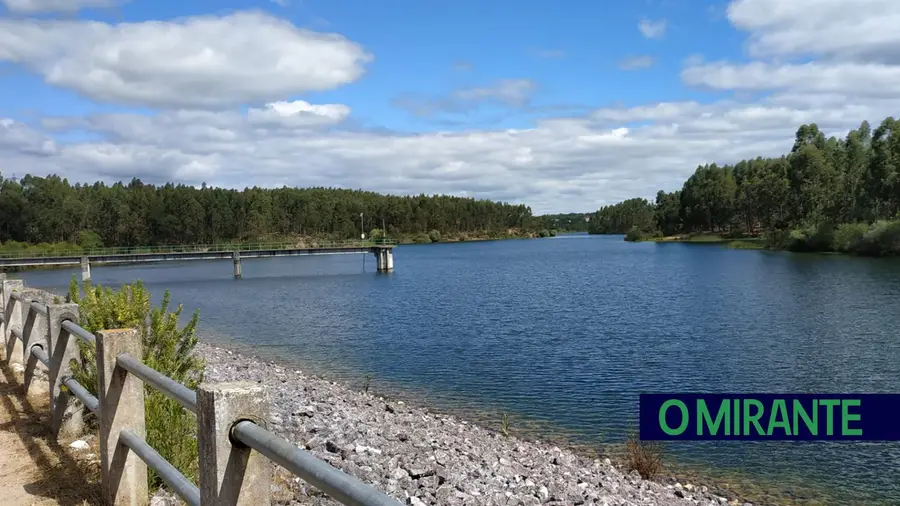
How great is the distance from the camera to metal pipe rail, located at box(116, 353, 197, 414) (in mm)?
4035

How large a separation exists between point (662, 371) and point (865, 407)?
5647 mm

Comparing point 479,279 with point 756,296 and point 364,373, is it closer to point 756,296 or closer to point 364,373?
point 756,296

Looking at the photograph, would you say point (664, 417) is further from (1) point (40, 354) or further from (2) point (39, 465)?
(2) point (39, 465)

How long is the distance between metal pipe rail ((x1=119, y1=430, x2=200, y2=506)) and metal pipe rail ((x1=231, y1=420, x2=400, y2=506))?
1.08 metres

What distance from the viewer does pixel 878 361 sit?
22.3m

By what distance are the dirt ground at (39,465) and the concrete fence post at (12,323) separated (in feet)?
8.12

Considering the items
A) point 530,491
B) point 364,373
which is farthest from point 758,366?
point 530,491

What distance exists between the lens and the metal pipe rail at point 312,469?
8.09 ft

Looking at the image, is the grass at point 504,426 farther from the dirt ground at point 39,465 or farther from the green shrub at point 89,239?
the green shrub at point 89,239

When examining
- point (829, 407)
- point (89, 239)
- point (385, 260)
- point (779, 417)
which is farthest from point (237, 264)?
point (829, 407)

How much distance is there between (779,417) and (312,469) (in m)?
18.1

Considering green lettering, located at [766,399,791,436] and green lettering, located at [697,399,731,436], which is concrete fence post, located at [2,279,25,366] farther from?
green lettering, located at [766,399,791,436]

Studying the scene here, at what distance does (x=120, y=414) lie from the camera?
565cm

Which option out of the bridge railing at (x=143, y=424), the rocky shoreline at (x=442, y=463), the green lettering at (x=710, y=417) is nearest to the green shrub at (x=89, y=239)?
the rocky shoreline at (x=442, y=463)
